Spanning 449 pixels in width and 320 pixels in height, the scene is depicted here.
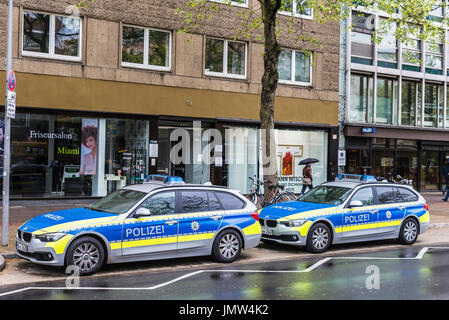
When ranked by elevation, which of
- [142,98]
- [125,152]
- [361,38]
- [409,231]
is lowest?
[409,231]

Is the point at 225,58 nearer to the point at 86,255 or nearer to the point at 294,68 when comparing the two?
the point at 294,68

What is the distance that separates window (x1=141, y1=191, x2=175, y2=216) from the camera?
29.9ft

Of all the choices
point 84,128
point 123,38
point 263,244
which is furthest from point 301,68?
point 263,244

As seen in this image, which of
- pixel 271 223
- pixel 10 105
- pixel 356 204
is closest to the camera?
pixel 10 105

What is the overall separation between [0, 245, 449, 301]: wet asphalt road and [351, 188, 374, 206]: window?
1.99m

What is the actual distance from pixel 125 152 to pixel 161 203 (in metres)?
9.83

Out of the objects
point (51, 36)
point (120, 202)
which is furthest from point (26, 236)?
point (51, 36)

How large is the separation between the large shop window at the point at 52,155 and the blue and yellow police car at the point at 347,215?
8.40 metres

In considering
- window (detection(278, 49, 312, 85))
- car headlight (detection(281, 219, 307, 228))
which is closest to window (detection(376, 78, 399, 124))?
window (detection(278, 49, 312, 85))

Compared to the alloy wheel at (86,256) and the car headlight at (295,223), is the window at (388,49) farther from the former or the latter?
the alloy wheel at (86,256)

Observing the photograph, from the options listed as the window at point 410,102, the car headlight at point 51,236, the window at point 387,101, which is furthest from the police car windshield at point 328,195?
the window at point 410,102

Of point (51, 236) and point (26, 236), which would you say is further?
point (26, 236)

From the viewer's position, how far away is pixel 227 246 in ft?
32.1

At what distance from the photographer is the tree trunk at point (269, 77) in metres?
13.8
